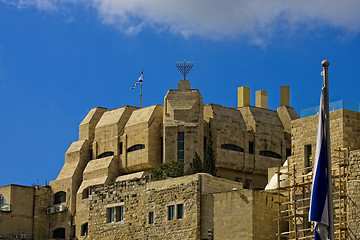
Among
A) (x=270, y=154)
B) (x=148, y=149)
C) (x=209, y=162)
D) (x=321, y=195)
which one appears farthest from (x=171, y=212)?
(x=270, y=154)

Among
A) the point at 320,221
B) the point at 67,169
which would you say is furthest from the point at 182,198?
the point at 67,169

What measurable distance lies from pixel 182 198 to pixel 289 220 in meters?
6.87

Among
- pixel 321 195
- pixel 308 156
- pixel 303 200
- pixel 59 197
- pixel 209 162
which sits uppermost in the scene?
pixel 209 162

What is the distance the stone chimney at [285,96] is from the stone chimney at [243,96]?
3.25 metres

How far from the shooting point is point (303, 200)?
141 feet

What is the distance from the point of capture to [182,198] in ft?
157

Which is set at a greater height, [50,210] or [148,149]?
[148,149]

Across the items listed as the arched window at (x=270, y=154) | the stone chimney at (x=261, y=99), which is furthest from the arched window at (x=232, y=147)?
the stone chimney at (x=261, y=99)

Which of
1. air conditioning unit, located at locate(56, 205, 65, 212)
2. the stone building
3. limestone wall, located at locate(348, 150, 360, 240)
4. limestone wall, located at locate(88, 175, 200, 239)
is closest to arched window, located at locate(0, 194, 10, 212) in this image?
the stone building

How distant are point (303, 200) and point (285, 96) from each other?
39.0m

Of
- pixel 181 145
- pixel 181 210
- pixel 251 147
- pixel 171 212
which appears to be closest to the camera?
pixel 181 210

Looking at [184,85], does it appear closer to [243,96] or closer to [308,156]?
[243,96]

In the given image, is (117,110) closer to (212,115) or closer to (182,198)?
(212,115)

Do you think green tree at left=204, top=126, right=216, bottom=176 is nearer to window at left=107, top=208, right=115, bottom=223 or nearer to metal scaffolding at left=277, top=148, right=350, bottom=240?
window at left=107, top=208, right=115, bottom=223
